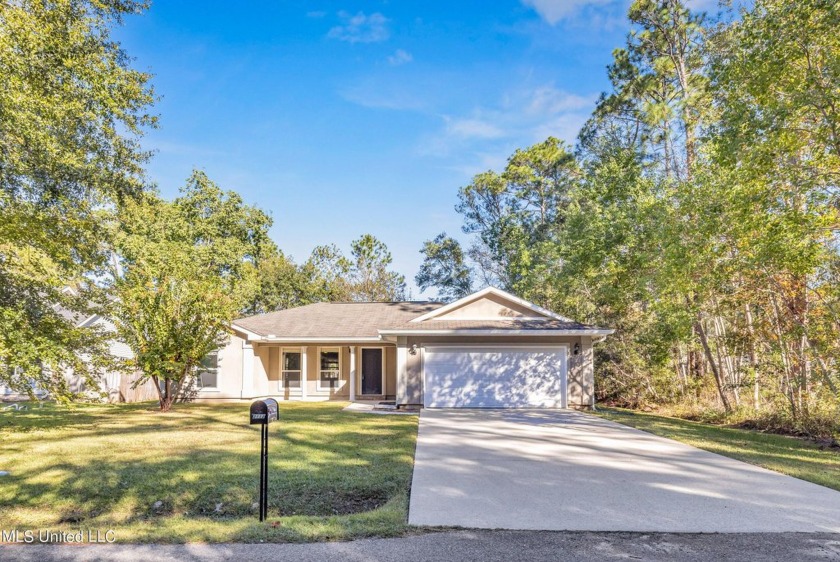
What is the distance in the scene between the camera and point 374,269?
3631 cm

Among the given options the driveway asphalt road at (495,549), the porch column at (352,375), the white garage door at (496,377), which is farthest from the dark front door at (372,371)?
the driveway asphalt road at (495,549)

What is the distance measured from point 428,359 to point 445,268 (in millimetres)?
19081

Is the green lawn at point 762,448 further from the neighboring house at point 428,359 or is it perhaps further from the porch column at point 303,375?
the porch column at point 303,375

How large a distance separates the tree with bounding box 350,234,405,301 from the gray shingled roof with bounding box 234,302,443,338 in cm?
1463

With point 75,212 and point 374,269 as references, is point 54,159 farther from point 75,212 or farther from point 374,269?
point 374,269

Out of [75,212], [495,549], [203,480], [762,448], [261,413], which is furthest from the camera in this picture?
[75,212]

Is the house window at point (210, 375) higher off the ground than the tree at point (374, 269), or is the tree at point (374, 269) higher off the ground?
the tree at point (374, 269)

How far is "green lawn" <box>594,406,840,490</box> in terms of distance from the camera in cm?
653

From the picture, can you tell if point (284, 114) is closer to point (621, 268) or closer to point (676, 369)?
point (621, 268)

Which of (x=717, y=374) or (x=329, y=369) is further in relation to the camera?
(x=329, y=369)

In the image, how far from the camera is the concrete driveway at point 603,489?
4328 millimetres

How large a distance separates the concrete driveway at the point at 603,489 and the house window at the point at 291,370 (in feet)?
34.2

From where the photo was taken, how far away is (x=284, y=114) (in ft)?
53.9

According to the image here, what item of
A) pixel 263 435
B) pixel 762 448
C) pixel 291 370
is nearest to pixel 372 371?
pixel 291 370
